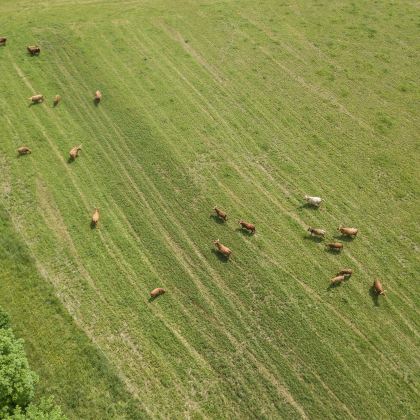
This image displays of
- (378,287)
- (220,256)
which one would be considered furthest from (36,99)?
(378,287)

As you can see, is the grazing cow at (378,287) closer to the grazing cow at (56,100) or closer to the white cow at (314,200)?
the white cow at (314,200)

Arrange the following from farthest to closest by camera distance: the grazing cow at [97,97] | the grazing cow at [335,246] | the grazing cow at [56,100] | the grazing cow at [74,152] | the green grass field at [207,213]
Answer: the grazing cow at [97,97] < the grazing cow at [56,100] < the grazing cow at [74,152] < the grazing cow at [335,246] < the green grass field at [207,213]

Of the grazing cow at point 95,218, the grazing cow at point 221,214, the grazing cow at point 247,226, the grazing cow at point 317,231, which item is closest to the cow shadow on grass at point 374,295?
the grazing cow at point 317,231

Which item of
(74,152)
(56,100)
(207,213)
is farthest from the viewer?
(56,100)

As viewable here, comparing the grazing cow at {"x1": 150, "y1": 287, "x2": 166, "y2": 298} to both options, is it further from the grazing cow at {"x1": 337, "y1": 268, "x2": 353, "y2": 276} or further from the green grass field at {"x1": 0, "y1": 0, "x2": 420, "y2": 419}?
the grazing cow at {"x1": 337, "y1": 268, "x2": 353, "y2": 276}

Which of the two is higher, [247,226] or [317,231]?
[317,231]

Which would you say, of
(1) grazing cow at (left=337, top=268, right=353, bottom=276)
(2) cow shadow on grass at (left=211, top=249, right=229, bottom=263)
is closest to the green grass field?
(2) cow shadow on grass at (left=211, top=249, right=229, bottom=263)

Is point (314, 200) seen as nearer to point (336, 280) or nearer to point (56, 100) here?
point (336, 280)

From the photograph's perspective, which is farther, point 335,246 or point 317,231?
point 317,231
